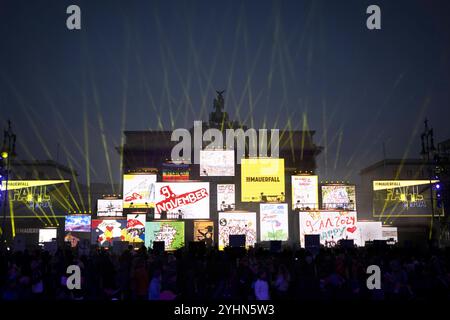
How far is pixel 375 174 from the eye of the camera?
199ft

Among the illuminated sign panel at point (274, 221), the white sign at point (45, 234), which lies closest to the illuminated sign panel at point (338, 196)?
the illuminated sign panel at point (274, 221)

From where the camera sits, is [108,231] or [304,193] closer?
[108,231]

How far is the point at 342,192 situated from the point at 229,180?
39.1 ft

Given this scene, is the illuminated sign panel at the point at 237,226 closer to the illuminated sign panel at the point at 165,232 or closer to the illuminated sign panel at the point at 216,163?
the illuminated sign panel at the point at 165,232

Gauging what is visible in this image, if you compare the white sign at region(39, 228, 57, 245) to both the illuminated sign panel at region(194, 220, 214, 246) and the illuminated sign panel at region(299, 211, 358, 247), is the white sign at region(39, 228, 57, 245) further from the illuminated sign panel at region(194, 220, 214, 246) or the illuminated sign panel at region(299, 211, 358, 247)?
the illuminated sign panel at region(299, 211, 358, 247)

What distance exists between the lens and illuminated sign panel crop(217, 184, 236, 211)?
136 feet

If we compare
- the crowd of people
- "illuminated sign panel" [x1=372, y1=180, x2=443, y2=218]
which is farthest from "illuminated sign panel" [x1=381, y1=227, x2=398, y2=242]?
the crowd of people

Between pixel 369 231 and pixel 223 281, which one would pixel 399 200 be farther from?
pixel 223 281

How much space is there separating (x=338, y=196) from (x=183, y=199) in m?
14.1

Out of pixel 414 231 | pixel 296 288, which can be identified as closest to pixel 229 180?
pixel 414 231

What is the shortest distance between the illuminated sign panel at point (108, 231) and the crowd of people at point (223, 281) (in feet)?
69.6

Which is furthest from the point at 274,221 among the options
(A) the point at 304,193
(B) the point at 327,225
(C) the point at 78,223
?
(C) the point at 78,223

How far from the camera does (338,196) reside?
40938 mm
